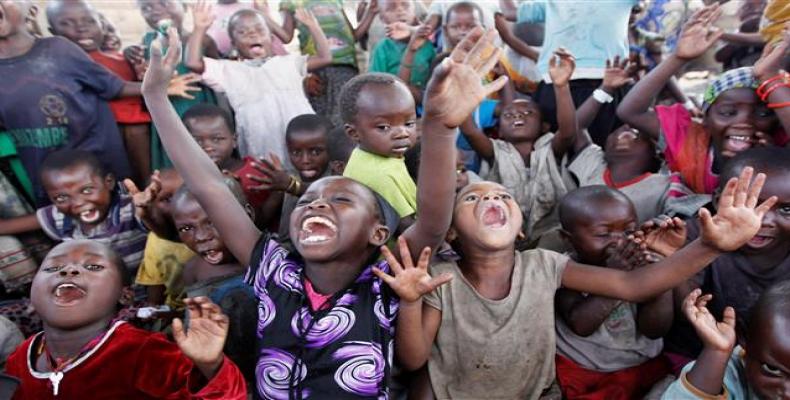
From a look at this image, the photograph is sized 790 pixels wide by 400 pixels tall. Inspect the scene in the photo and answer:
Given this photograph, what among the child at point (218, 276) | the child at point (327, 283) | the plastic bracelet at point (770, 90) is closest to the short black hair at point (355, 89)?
the child at point (218, 276)

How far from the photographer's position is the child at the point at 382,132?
88.0 inches

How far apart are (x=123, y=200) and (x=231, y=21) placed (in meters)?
1.49

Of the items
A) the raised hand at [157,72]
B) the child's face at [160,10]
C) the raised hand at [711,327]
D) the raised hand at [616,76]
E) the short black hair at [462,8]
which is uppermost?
the raised hand at [157,72]

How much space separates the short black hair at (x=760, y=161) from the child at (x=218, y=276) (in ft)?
6.06

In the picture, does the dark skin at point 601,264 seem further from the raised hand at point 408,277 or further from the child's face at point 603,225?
the raised hand at point 408,277

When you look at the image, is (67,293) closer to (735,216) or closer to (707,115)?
(735,216)

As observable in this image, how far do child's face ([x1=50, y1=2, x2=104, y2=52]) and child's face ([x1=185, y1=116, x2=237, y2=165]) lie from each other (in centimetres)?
101

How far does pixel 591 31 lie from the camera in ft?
11.8

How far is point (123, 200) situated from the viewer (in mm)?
2820

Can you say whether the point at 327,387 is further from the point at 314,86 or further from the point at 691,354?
the point at 314,86

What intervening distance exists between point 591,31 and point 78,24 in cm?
320

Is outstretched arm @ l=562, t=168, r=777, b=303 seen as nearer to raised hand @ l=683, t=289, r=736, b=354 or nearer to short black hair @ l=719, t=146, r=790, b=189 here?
raised hand @ l=683, t=289, r=736, b=354

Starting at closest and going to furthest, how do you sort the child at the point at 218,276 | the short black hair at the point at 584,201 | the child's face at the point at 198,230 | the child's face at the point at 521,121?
1. the child at the point at 218,276
2. the short black hair at the point at 584,201
3. the child's face at the point at 198,230
4. the child's face at the point at 521,121

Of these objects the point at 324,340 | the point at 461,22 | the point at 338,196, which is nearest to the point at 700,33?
the point at 461,22
